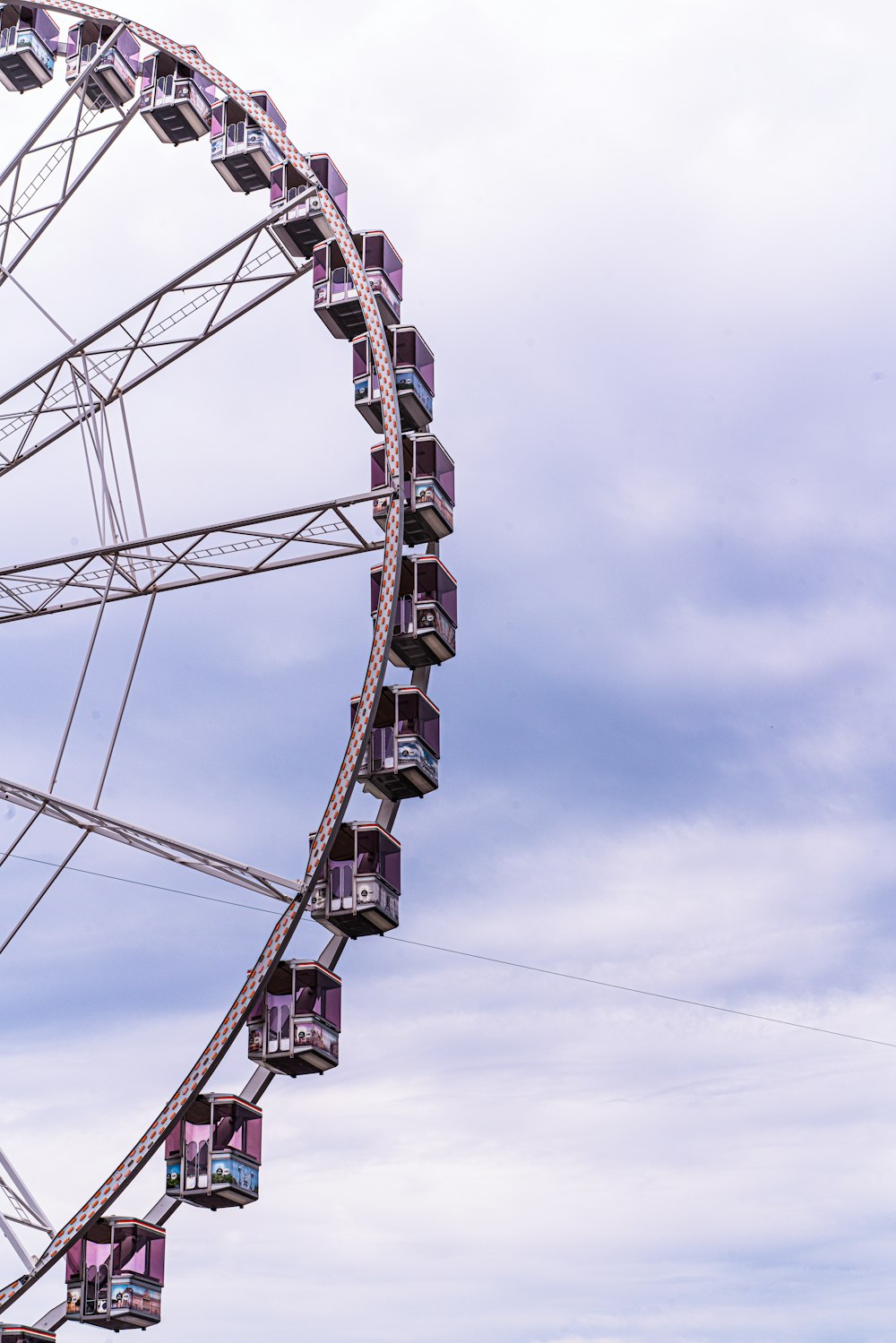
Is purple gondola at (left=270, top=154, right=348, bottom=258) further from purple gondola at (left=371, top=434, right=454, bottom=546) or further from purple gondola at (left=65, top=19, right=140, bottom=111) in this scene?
purple gondola at (left=371, top=434, right=454, bottom=546)

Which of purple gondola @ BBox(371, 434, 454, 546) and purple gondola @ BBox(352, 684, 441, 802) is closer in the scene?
purple gondola @ BBox(352, 684, 441, 802)

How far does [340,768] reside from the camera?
34.0 meters

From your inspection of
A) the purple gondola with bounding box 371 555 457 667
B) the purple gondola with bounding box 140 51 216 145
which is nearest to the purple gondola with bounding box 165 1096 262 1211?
the purple gondola with bounding box 371 555 457 667

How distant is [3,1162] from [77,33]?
21.5m

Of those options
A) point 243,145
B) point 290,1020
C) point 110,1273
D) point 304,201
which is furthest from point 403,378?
point 110,1273

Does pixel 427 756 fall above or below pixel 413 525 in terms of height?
below

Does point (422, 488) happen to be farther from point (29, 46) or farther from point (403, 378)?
point (29, 46)

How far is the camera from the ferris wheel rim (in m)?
31.9

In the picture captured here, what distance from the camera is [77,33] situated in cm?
4291

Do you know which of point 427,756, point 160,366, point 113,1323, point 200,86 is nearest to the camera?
point 113,1323

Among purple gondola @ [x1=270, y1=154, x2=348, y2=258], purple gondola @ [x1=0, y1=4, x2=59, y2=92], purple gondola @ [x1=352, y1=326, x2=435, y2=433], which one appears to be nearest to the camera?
purple gondola @ [x1=352, y1=326, x2=435, y2=433]

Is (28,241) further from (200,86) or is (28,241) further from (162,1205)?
(162,1205)

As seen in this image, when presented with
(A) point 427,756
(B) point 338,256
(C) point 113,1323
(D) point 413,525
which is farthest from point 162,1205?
(B) point 338,256

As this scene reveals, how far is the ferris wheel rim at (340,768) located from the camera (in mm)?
31938
